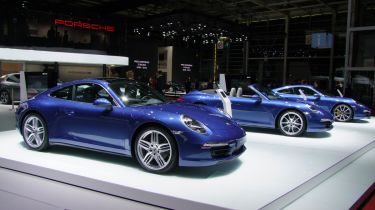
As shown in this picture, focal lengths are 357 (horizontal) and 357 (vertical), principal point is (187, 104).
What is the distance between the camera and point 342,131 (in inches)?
317

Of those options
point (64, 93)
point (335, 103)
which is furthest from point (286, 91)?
point (64, 93)

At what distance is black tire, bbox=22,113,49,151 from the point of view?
4.96m

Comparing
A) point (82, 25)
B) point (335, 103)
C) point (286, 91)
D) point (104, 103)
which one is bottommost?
point (335, 103)

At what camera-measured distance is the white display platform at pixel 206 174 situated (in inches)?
132

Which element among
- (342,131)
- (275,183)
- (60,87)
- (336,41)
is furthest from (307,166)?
(336,41)

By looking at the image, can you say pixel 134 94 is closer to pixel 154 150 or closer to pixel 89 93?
pixel 89 93

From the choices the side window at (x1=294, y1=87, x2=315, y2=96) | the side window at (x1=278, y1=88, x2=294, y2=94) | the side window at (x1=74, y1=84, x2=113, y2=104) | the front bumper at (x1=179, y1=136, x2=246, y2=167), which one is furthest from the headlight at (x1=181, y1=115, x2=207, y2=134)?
the side window at (x1=294, y1=87, x2=315, y2=96)

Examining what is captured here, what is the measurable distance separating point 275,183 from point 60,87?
319 cm

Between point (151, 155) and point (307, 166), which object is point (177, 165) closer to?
point (151, 155)

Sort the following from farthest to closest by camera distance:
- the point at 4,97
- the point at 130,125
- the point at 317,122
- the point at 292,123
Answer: the point at 4,97 < the point at 292,123 < the point at 317,122 < the point at 130,125

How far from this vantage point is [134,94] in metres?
4.79

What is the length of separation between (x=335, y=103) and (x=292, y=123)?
12.9ft

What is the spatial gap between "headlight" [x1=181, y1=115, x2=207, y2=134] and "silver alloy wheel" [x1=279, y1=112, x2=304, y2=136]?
357 cm

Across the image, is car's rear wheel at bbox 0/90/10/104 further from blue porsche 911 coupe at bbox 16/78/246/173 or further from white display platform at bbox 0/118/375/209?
blue porsche 911 coupe at bbox 16/78/246/173
